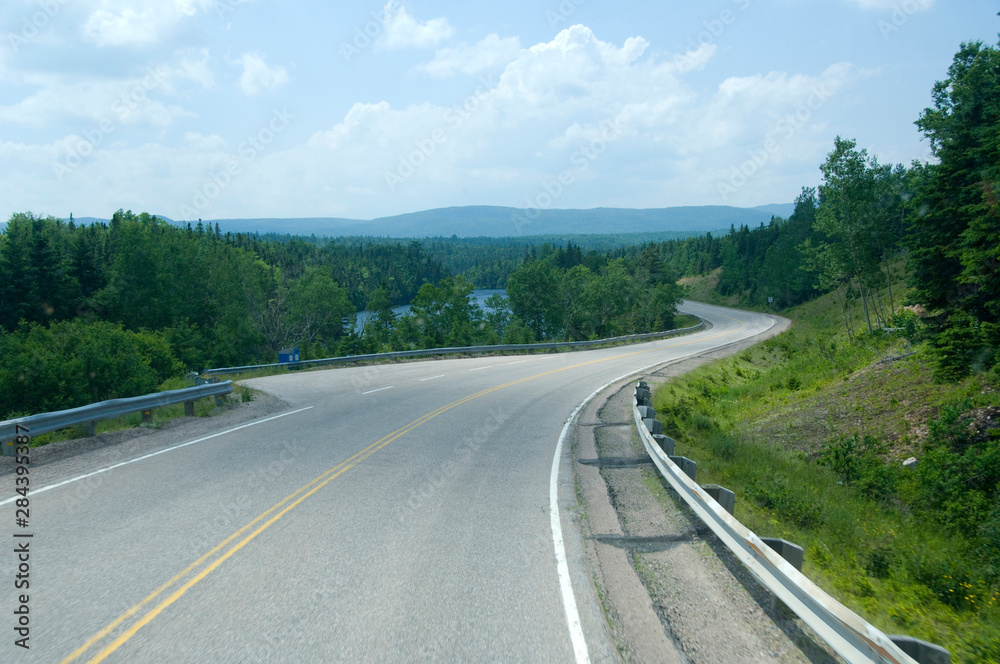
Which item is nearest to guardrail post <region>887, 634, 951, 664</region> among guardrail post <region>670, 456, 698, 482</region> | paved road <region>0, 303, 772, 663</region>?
paved road <region>0, 303, 772, 663</region>

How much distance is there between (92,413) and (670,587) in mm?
11472

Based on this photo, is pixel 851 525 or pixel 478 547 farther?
pixel 851 525

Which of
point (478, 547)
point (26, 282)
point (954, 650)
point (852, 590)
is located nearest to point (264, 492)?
point (478, 547)

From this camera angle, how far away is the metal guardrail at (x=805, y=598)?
11.8ft

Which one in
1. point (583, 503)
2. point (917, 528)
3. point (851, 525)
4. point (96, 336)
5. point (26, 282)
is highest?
point (26, 282)

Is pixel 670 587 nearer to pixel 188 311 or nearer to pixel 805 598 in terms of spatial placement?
pixel 805 598

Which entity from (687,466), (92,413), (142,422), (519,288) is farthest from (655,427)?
(519,288)

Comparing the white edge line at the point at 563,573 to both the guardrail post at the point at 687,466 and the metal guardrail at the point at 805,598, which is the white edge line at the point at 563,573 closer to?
the metal guardrail at the point at 805,598

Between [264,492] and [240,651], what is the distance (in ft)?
13.6

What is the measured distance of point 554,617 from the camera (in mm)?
4992

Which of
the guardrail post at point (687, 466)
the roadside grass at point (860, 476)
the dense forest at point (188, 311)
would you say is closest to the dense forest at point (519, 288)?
the dense forest at point (188, 311)

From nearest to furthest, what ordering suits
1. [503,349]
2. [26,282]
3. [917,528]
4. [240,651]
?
[240,651], [917,528], [503,349], [26,282]

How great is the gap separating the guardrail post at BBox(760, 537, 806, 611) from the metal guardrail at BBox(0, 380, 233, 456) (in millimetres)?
11287

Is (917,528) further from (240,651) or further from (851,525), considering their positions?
(240,651)
